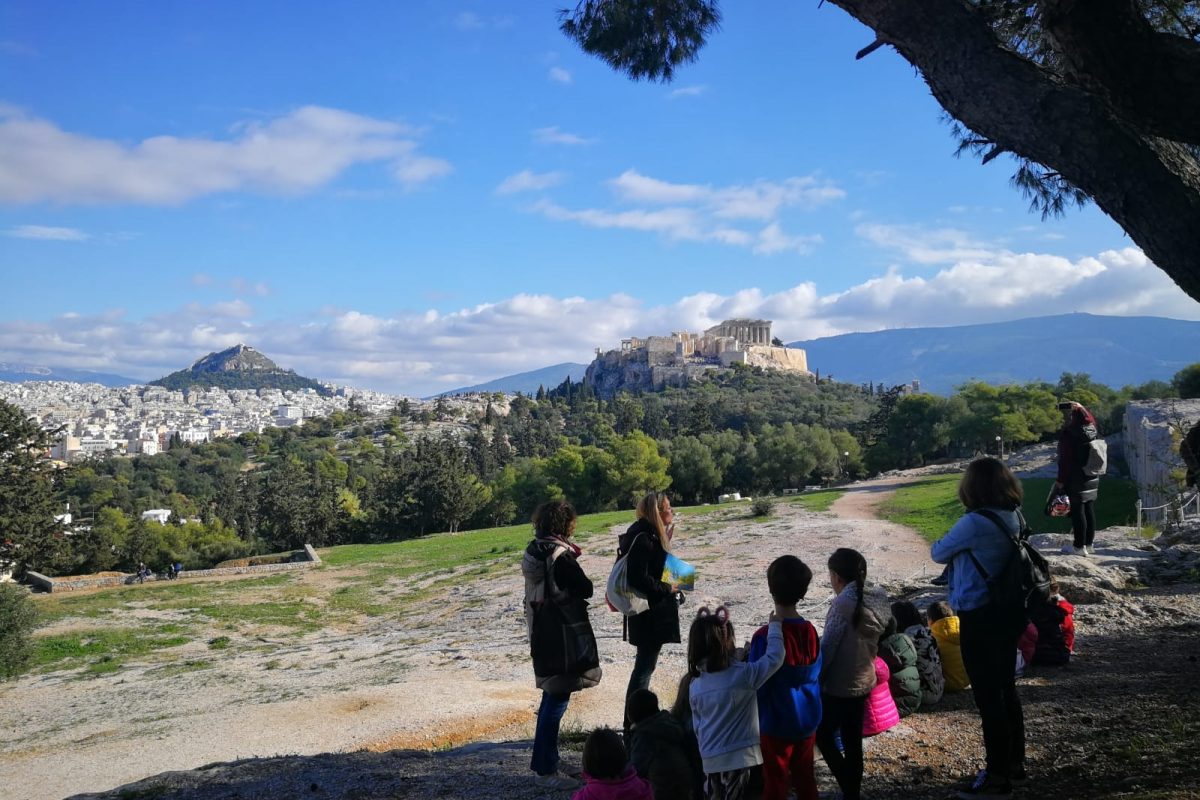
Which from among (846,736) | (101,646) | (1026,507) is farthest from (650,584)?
(1026,507)

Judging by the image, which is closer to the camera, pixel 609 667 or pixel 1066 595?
pixel 1066 595

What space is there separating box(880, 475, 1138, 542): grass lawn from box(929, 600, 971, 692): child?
14263 millimetres

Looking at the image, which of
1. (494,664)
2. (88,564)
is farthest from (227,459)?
(494,664)

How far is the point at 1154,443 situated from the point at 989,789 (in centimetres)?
2241

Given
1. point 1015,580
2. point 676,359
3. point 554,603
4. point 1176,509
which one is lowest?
point 1176,509

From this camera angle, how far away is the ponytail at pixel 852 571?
399cm

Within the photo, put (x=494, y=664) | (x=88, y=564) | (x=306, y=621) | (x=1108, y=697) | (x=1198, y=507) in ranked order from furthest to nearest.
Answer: (x=88, y=564) → (x=306, y=621) → (x=1198, y=507) → (x=494, y=664) → (x=1108, y=697)

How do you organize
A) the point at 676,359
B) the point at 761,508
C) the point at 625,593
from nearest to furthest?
the point at 625,593
the point at 761,508
the point at 676,359

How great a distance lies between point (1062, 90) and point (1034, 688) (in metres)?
4.15

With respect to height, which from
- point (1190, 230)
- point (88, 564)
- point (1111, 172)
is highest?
point (1111, 172)

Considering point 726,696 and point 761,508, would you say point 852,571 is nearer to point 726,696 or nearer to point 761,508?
point 726,696

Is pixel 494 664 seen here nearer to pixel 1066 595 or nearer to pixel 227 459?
pixel 1066 595

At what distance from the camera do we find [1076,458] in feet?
28.0

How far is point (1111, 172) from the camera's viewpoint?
3.80 meters
